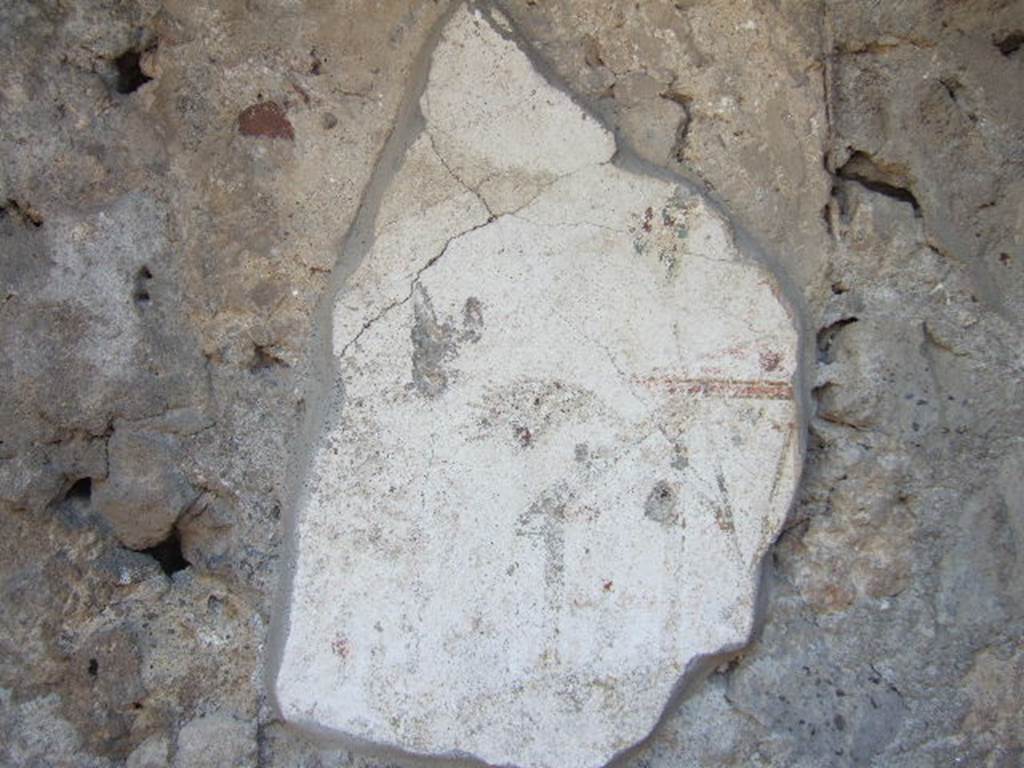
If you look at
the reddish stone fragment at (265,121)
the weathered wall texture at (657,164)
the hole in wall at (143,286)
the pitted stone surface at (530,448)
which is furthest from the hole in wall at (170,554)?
the reddish stone fragment at (265,121)

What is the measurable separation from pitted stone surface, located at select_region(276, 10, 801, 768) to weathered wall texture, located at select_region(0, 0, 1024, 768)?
0.07m

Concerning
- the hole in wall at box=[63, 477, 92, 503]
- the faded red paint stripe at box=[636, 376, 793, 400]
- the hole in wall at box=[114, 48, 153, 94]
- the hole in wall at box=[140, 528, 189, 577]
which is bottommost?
the hole in wall at box=[140, 528, 189, 577]

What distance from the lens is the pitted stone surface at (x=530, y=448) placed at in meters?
1.68

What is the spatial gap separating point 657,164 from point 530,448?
0.43m

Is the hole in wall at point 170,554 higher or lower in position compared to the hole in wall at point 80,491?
lower

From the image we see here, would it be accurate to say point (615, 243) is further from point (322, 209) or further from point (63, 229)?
point (63, 229)

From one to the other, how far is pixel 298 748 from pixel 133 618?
0.30 m

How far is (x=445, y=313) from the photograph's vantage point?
1707mm

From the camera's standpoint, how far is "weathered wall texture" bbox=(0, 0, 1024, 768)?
1683 mm

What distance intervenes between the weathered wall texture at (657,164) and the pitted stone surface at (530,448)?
7cm

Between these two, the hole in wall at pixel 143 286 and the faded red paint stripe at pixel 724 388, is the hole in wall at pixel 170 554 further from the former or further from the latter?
the faded red paint stripe at pixel 724 388

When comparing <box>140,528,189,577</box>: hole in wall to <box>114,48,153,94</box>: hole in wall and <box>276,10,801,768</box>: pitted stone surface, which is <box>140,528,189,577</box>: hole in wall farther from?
<box>114,48,153,94</box>: hole in wall

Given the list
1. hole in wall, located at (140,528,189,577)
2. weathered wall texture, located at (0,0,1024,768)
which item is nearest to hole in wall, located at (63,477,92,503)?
weathered wall texture, located at (0,0,1024,768)

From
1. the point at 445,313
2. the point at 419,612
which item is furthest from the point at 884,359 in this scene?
the point at 419,612
